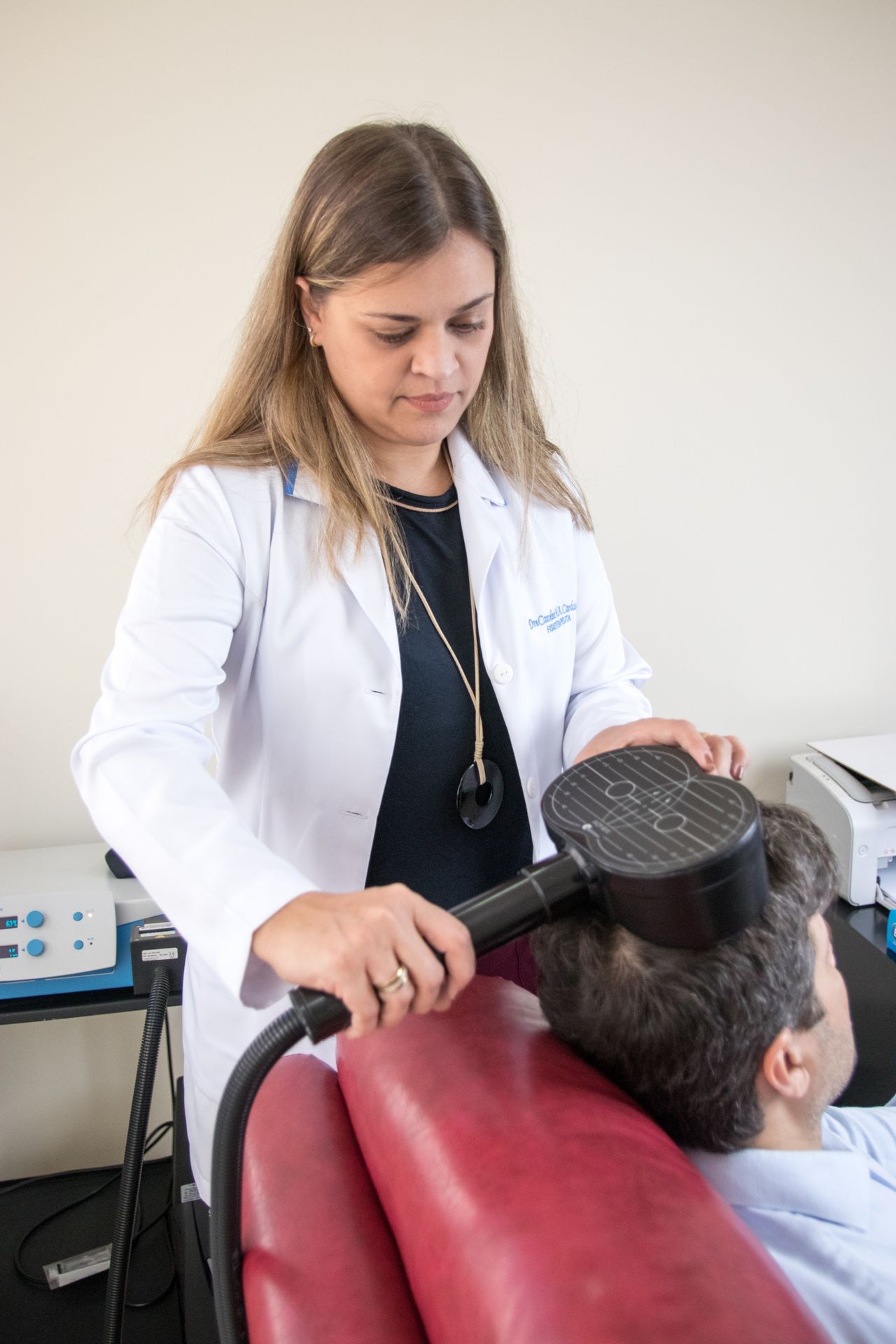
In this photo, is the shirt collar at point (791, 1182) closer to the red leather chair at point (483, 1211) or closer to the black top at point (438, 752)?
the red leather chair at point (483, 1211)

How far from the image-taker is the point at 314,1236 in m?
0.79

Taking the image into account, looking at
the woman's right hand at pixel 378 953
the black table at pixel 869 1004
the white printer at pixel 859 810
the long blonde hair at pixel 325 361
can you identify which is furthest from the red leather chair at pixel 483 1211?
the white printer at pixel 859 810

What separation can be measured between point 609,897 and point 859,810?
1.42m

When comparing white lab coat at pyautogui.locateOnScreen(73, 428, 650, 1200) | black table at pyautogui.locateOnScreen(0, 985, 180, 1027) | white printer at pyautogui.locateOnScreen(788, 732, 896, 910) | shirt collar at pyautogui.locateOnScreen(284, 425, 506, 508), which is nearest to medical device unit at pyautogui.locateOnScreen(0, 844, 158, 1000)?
black table at pyautogui.locateOnScreen(0, 985, 180, 1027)

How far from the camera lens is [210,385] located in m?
1.97

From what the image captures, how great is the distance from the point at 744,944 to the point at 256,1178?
0.46 metres

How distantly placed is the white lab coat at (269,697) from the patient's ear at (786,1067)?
431 millimetres

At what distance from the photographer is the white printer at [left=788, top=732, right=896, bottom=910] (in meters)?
1.99

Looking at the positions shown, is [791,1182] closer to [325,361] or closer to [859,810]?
[325,361]

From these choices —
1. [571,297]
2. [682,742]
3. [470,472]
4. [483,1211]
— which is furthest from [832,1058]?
[571,297]

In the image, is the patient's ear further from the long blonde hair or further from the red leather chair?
the long blonde hair

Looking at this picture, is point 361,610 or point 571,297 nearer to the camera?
point 361,610

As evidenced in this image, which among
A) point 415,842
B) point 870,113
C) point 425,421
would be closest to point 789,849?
point 415,842

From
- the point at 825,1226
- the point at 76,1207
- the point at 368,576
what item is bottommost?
the point at 76,1207
